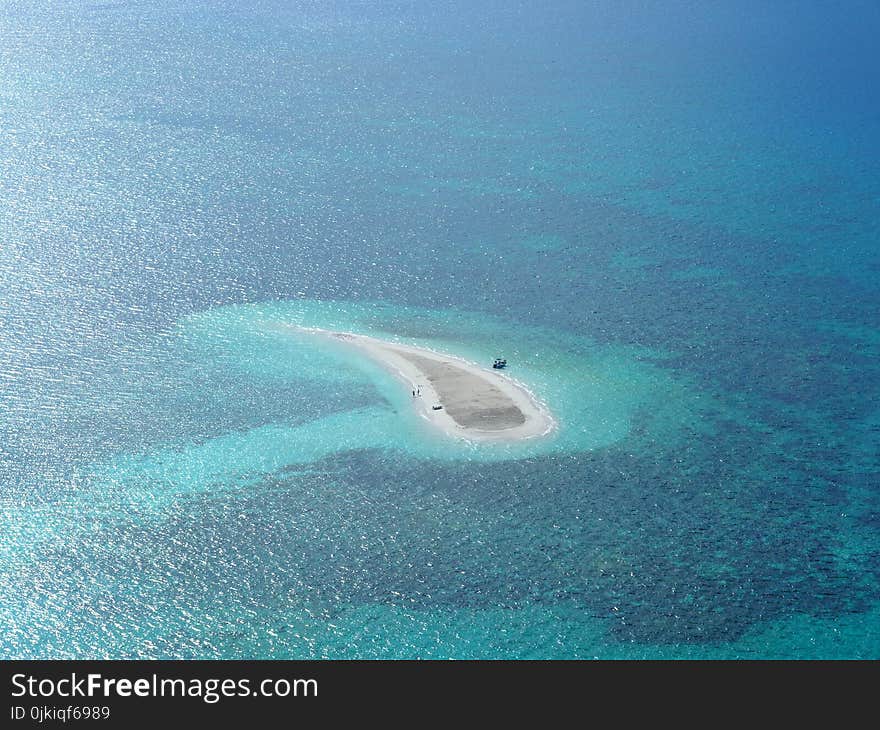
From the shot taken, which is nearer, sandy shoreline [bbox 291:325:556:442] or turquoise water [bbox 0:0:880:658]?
turquoise water [bbox 0:0:880:658]

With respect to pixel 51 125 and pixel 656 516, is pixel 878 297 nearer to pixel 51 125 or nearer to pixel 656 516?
pixel 656 516

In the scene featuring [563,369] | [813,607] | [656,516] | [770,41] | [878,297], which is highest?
[770,41]

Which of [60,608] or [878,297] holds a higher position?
[878,297]

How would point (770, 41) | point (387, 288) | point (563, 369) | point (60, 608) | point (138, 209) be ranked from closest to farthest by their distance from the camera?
point (60, 608), point (563, 369), point (387, 288), point (138, 209), point (770, 41)

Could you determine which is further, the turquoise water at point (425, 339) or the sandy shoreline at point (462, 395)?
the sandy shoreline at point (462, 395)

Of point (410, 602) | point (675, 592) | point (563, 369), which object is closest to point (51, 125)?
point (563, 369)
